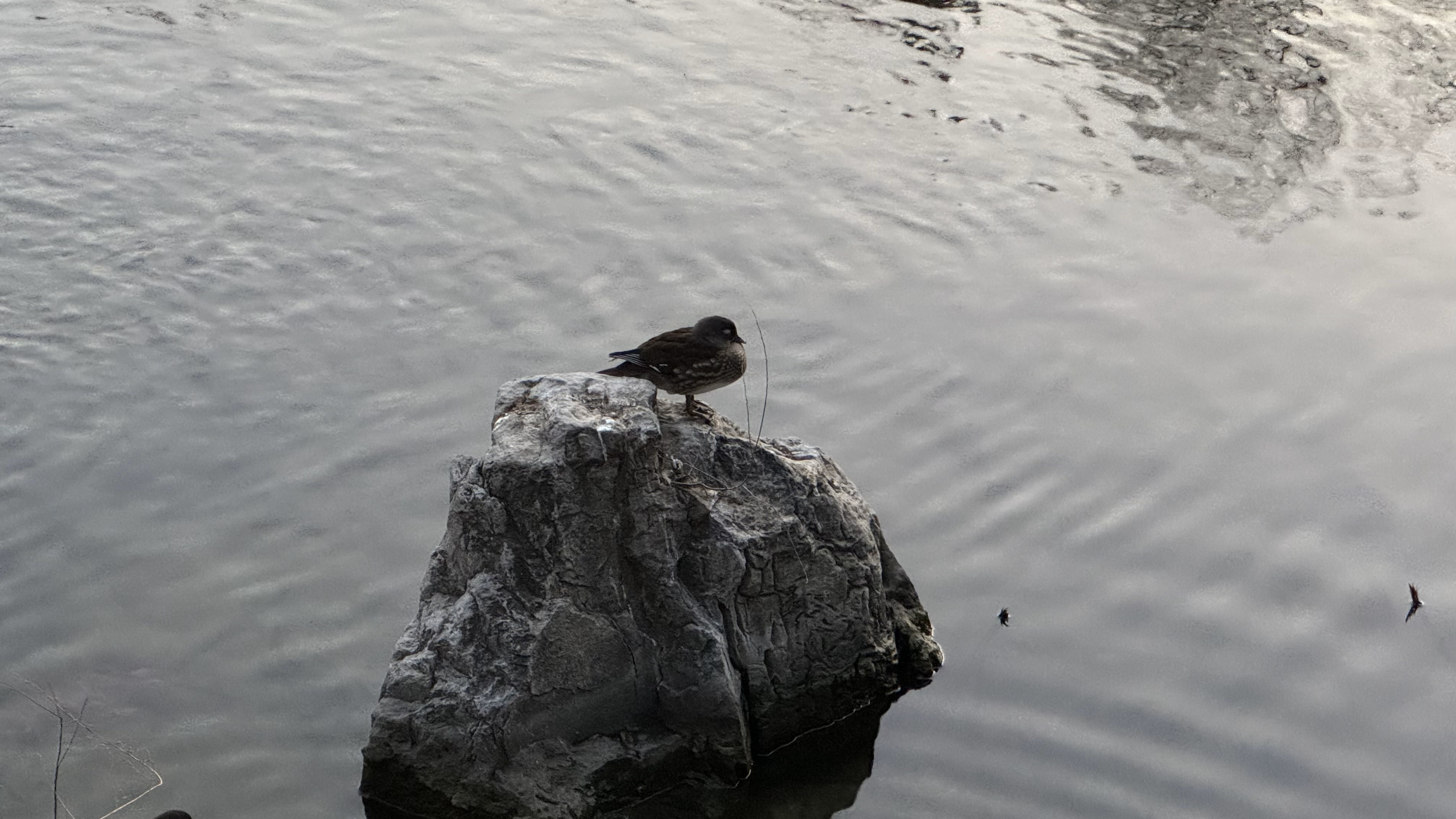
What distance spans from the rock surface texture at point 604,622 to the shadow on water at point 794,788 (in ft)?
0.21

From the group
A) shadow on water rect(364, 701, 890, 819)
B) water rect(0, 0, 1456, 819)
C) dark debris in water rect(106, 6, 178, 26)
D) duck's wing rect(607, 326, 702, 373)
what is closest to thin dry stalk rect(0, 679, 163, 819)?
water rect(0, 0, 1456, 819)

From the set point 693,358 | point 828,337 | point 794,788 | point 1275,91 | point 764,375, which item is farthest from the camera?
point 1275,91

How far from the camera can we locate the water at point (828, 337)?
25.0ft

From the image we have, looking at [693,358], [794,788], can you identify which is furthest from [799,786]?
[693,358]

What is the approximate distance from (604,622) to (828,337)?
4.26 metres

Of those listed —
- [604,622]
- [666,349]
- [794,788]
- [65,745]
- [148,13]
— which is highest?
[666,349]

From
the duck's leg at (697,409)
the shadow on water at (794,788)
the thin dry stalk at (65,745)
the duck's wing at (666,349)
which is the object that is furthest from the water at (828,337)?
the duck's wing at (666,349)

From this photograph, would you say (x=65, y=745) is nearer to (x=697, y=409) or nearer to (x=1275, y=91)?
(x=697, y=409)

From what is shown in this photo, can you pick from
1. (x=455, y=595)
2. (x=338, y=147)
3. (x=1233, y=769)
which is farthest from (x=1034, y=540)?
(x=338, y=147)

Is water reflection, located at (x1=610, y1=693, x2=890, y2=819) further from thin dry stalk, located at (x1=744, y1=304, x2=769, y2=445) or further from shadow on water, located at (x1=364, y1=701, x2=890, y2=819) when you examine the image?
thin dry stalk, located at (x1=744, y1=304, x2=769, y2=445)

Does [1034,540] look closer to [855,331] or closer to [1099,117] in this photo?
[855,331]

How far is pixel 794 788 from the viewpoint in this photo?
7270 millimetres

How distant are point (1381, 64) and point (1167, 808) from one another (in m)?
10.0

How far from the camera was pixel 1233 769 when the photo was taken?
7.31 meters
